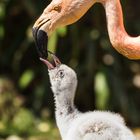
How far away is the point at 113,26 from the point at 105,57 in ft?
9.40

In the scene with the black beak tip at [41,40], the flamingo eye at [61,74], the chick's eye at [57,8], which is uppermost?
the chick's eye at [57,8]

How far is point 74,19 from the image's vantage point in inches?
105

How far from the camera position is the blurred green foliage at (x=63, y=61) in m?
5.23

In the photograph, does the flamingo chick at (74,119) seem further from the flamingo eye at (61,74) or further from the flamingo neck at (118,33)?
the flamingo neck at (118,33)

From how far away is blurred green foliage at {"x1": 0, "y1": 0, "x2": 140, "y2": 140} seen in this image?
17.1ft

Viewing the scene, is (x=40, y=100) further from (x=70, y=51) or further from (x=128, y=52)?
(x=128, y=52)

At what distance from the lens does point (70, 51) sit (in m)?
5.51

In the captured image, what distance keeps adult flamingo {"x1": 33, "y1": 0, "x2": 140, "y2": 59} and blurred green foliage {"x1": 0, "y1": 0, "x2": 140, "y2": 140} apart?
2.32 meters

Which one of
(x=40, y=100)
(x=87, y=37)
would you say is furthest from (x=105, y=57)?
(x=40, y=100)

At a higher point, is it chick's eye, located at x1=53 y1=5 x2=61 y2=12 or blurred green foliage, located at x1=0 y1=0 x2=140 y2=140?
chick's eye, located at x1=53 y1=5 x2=61 y2=12

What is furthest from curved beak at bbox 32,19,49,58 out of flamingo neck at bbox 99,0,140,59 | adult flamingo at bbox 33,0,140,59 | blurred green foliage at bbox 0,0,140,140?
blurred green foliage at bbox 0,0,140,140

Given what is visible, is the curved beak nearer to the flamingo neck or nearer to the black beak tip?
the black beak tip

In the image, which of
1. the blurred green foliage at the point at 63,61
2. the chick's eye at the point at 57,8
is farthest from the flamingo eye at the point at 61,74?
the blurred green foliage at the point at 63,61

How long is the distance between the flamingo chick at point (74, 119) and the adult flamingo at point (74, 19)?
112 millimetres
